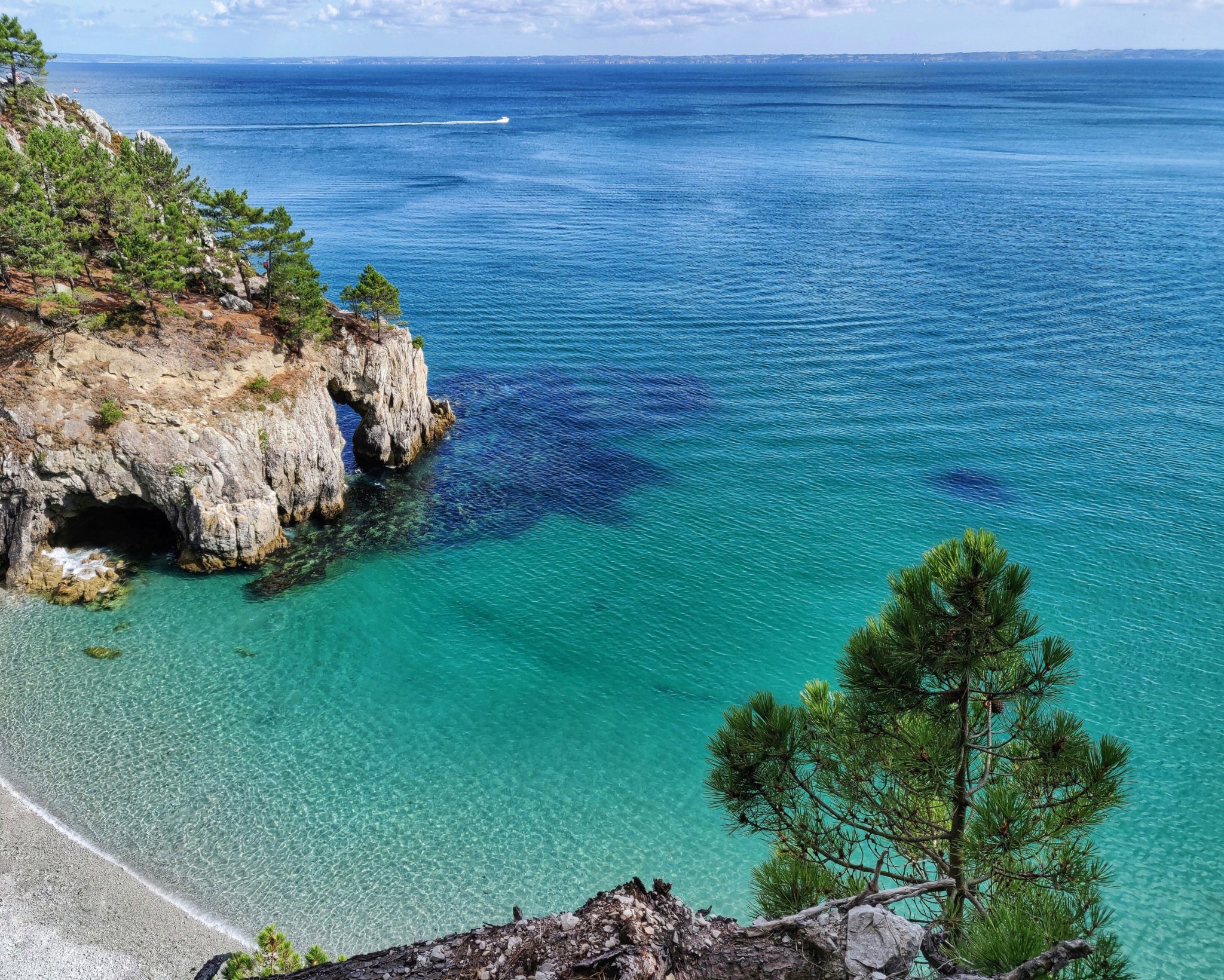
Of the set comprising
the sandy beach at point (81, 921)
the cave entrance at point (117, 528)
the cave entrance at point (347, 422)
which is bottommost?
the sandy beach at point (81, 921)

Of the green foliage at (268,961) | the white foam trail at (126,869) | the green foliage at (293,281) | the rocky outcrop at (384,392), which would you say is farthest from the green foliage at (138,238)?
the green foliage at (268,961)

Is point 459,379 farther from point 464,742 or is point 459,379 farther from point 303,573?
point 464,742

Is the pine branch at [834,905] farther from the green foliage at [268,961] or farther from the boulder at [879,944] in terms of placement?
the green foliage at [268,961]

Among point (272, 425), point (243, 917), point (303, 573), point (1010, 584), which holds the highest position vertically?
point (1010, 584)

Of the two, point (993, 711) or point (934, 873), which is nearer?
point (993, 711)

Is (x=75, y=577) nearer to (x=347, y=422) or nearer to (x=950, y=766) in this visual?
(x=347, y=422)

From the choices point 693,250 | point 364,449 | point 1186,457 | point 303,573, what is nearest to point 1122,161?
point 693,250
